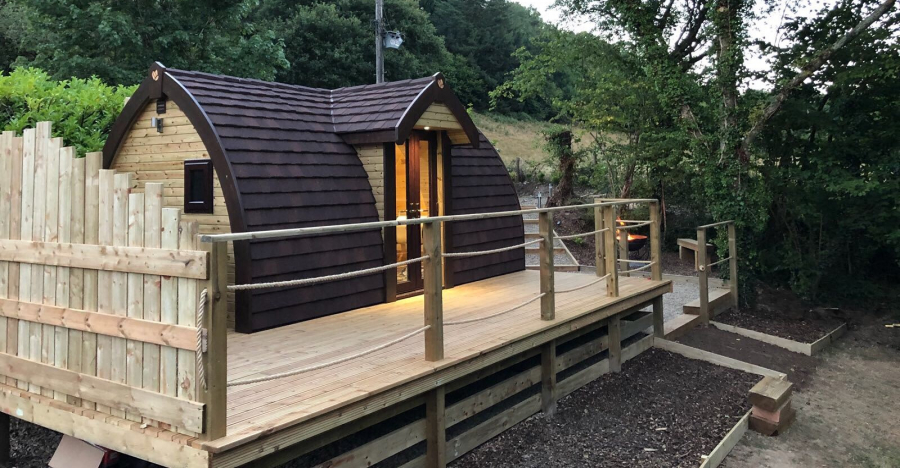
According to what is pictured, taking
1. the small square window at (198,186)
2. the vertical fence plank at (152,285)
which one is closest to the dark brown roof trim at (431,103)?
the small square window at (198,186)

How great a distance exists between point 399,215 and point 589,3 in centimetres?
1023

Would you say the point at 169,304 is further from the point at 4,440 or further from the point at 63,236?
the point at 4,440

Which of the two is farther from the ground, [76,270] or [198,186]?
[198,186]

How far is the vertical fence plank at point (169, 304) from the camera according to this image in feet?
9.43

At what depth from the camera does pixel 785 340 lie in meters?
8.14

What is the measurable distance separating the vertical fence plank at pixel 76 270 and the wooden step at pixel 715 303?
7.62 meters

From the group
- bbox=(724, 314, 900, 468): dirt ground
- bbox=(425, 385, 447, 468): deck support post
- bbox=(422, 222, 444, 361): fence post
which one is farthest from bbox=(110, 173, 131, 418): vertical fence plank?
bbox=(724, 314, 900, 468): dirt ground

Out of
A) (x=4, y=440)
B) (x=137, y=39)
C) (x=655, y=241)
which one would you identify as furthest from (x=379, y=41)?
(x=4, y=440)

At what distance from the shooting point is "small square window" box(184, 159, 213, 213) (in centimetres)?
552

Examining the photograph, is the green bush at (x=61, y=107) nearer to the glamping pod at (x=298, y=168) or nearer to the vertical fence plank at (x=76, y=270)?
the glamping pod at (x=298, y=168)

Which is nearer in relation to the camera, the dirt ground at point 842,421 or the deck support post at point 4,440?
the deck support post at point 4,440

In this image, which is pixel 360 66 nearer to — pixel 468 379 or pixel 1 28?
pixel 1 28

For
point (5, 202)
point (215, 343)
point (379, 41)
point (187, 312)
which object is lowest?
point (215, 343)

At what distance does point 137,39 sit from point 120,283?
1311cm
